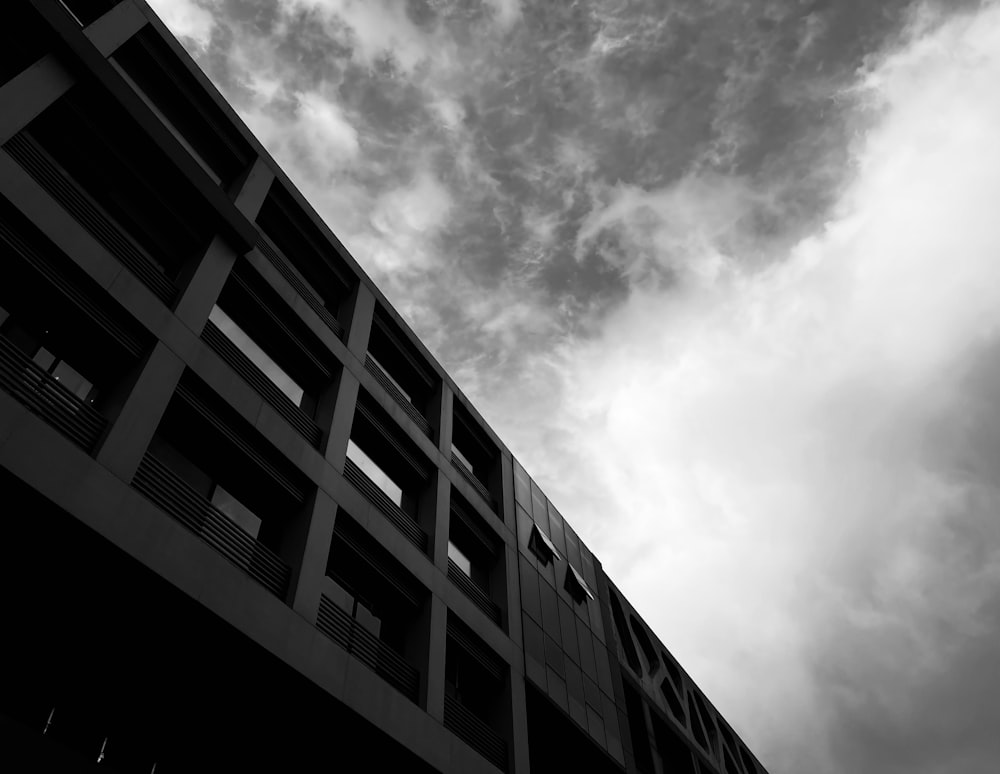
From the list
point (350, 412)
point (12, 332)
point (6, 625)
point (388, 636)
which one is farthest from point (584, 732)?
point (12, 332)

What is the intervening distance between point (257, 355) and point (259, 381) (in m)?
1.85

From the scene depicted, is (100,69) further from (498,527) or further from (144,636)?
(498,527)

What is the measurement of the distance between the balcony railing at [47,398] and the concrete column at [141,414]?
0.35 m

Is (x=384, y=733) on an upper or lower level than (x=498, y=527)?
lower

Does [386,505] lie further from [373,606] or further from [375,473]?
[373,606]

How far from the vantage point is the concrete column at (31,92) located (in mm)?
14461

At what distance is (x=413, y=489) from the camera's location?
2469 cm

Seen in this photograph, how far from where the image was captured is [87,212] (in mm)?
15758

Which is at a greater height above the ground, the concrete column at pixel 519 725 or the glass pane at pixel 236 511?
the glass pane at pixel 236 511

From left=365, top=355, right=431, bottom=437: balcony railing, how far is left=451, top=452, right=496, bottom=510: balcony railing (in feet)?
5.34

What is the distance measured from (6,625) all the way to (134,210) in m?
10.3

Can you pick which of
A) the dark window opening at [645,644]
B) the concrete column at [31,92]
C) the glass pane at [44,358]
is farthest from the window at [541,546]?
the concrete column at [31,92]

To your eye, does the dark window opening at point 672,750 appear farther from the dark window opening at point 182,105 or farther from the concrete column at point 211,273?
the dark window opening at point 182,105

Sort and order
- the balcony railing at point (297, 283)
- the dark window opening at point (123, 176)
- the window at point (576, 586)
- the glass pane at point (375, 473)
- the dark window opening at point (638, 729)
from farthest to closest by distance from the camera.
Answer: the window at point (576, 586) → the dark window opening at point (638, 729) → the glass pane at point (375, 473) → the balcony railing at point (297, 283) → the dark window opening at point (123, 176)
